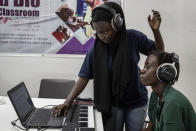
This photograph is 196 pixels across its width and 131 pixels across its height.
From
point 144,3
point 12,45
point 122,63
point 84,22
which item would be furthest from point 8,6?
point 122,63

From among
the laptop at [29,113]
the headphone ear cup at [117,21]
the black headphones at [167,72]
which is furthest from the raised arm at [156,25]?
the laptop at [29,113]

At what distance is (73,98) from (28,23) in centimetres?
143

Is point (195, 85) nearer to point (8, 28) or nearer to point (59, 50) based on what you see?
point (59, 50)

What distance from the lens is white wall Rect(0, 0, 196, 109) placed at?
282 centimetres

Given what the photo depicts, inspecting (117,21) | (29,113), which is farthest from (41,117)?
(117,21)

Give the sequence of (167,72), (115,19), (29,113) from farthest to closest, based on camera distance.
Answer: (29,113), (115,19), (167,72)

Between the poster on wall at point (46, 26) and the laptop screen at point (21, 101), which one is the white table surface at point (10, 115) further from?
the poster on wall at point (46, 26)

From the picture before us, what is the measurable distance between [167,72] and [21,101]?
0.94m

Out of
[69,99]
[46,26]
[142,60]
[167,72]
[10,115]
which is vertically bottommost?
[10,115]

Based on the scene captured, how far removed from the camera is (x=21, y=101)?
5.26 ft

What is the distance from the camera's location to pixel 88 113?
5.54ft

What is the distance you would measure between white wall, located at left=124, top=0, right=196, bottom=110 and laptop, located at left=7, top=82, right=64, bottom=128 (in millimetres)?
1566

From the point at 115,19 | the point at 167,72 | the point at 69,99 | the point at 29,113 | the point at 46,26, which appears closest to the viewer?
the point at 167,72

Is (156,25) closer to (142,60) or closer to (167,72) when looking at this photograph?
(167,72)
